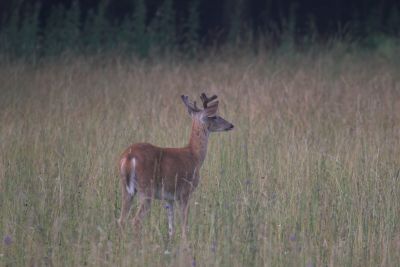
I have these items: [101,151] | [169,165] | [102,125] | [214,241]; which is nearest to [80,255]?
[214,241]

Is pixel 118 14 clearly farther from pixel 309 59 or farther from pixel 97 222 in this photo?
pixel 97 222

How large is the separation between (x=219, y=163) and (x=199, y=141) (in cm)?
45

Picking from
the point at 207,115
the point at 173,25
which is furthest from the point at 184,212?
the point at 173,25

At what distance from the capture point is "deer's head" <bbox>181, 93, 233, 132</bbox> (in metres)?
6.57

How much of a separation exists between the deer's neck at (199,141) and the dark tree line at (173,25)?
5670mm

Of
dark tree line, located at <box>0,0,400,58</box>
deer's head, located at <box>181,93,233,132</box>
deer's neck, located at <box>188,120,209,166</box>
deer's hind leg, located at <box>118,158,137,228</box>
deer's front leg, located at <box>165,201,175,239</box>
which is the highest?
dark tree line, located at <box>0,0,400,58</box>

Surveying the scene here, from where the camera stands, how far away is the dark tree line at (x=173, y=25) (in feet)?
43.6

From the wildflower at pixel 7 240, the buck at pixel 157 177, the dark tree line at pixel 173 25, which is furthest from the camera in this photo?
the dark tree line at pixel 173 25

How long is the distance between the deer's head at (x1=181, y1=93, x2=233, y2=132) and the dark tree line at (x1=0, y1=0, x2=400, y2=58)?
560cm

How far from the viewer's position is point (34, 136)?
7.65m

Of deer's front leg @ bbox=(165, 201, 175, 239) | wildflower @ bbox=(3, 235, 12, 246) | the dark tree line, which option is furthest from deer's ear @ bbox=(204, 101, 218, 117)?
the dark tree line

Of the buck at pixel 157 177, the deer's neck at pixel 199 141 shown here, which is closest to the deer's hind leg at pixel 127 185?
the buck at pixel 157 177

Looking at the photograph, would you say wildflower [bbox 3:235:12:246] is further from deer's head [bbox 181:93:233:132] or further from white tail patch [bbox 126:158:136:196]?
deer's head [bbox 181:93:233:132]

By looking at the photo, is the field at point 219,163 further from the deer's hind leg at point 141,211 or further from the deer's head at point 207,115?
the deer's head at point 207,115
